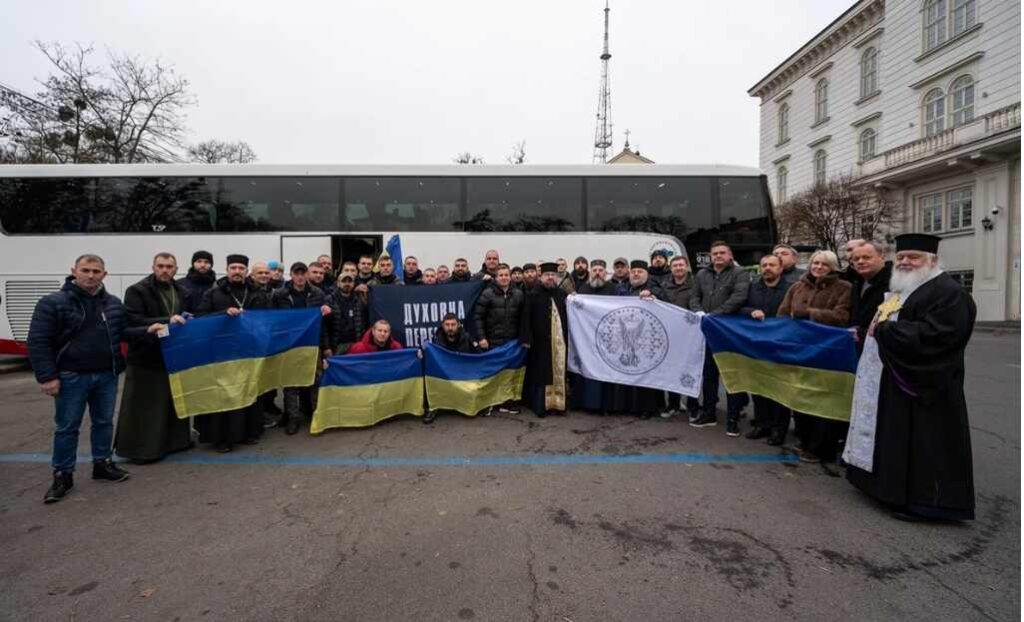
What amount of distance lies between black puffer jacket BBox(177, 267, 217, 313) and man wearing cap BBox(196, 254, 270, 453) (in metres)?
0.09

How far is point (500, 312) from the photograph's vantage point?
19.1 ft

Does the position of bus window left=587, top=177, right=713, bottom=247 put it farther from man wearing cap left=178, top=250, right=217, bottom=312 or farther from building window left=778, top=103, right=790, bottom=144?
building window left=778, top=103, right=790, bottom=144

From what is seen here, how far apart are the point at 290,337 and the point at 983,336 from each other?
68.6 feet

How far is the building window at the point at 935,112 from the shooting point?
22.2 meters

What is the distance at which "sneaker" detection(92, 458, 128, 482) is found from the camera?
3.85m

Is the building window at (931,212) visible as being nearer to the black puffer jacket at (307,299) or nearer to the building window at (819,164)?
the building window at (819,164)

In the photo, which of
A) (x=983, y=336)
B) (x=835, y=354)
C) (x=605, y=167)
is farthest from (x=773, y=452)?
(x=983, y=336)

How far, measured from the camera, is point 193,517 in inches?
129

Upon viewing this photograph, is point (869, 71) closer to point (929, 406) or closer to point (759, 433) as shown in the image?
point (759, 433)

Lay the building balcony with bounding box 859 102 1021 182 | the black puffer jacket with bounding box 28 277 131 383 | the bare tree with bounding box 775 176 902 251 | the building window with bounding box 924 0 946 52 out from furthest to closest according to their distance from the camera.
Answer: the building window with bounding box 924 0 946 52 < the bare tree with bounding box 775 176 902 251 < the building balcony with bounding box 859 102 1021 182 < the black puffer jacket with bounding box 28 277 131 383

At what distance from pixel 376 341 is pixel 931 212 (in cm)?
2827

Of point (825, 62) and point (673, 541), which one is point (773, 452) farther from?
point (825, 62)

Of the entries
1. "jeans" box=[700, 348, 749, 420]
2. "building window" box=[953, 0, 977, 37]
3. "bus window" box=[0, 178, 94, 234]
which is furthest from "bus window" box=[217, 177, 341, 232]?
"building window" box=[953, 0, 977, 37]

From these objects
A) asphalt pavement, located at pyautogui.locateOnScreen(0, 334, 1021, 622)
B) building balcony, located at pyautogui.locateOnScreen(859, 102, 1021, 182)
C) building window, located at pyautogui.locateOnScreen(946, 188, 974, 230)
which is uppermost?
building balcony, located at pyautogui.locateOnScreen(859, 102, 1021, 182)
